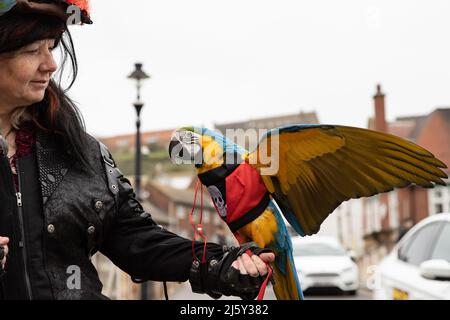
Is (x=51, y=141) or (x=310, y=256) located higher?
(x=51, y=141)

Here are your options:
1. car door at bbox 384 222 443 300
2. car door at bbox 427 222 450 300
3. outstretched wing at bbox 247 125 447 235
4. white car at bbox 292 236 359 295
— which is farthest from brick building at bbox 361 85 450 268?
outstretched wing at bbox 247 125 447 235

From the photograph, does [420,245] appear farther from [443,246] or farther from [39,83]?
[39,83]

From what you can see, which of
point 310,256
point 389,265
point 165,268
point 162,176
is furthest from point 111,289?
point 165,268

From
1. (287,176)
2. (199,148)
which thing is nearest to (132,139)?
(199,148)

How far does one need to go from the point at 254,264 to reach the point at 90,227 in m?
0.51

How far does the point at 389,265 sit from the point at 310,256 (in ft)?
33.4

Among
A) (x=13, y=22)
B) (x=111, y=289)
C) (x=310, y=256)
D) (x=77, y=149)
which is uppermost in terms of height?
(x=13, y=22)

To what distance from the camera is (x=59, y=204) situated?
6.41 feet

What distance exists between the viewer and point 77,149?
6.84 ft

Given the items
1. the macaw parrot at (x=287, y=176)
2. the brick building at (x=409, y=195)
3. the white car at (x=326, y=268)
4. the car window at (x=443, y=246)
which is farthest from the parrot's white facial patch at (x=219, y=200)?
the brick building at (x=409, y=195)

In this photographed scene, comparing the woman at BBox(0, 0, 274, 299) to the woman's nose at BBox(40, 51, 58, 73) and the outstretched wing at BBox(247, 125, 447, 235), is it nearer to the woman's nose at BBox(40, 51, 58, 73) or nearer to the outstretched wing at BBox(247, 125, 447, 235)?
the woman's nose at BBox(40, 51, 58, 73)

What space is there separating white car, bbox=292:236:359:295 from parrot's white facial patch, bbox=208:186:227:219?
1242 cm

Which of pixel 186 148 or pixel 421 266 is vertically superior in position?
pixel 186 148
